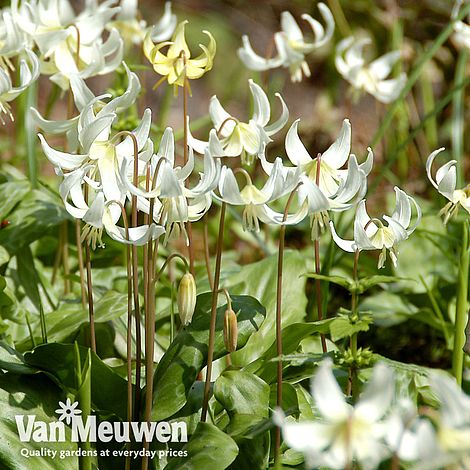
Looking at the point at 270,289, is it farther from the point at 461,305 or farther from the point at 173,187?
the point at 173,187

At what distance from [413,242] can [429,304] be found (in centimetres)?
33

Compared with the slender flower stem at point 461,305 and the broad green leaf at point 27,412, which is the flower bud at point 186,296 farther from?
the slender flower stem at point 461,305

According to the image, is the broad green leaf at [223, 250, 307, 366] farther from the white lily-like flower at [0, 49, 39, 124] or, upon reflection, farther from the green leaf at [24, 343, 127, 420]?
the white lily-like flower at [0, 49, 39, 124]

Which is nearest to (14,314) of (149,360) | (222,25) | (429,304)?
(149,360)

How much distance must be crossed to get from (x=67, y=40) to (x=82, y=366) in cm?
88

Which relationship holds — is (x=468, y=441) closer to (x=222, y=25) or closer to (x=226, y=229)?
(x=226, y=229)

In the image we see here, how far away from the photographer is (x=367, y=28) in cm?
496

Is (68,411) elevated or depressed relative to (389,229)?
depressed

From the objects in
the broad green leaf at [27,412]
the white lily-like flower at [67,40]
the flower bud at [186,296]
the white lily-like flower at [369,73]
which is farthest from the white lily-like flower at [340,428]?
the white lily-like flower at [369,73]

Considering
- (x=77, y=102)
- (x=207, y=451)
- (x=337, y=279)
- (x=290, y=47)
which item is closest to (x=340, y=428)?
(x=207, y=451)

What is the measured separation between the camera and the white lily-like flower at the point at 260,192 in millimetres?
1415

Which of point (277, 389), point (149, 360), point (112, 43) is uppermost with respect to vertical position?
point (112, 43)

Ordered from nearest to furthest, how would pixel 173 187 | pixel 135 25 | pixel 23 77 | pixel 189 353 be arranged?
pixel 173 187
pixel 189 353
pixel 23 77
pixel 135 25

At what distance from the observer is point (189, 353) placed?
1.55 m
